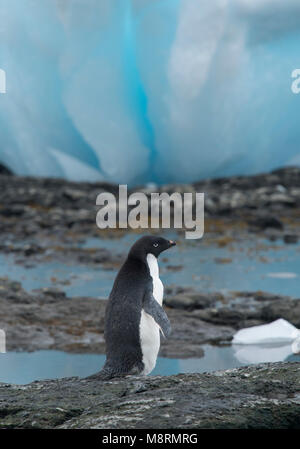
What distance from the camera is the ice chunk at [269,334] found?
7246 mm

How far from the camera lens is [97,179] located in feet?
91.8

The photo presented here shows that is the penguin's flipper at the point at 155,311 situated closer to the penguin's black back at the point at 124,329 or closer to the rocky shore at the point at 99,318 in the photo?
the penguin's black back at the point at 124,329

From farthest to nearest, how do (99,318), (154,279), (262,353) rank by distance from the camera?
1. (99,318)
2. (262,353)
3. (154,279)

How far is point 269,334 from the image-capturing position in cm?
732

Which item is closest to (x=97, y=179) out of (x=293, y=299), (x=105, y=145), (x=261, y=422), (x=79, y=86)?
(x=105, y=145)

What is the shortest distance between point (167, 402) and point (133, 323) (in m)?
1.26

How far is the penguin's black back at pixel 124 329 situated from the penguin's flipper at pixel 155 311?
32 millimetres

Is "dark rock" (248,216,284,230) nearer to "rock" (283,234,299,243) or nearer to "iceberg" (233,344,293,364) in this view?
"rock" (283,234,299,243)

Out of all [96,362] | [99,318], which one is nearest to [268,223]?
[99,318]

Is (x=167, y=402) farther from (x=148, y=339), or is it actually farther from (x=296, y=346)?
(x=296, y=346)

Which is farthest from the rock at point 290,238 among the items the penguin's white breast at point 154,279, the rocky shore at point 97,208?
the penguin's white breast at point 154,279
